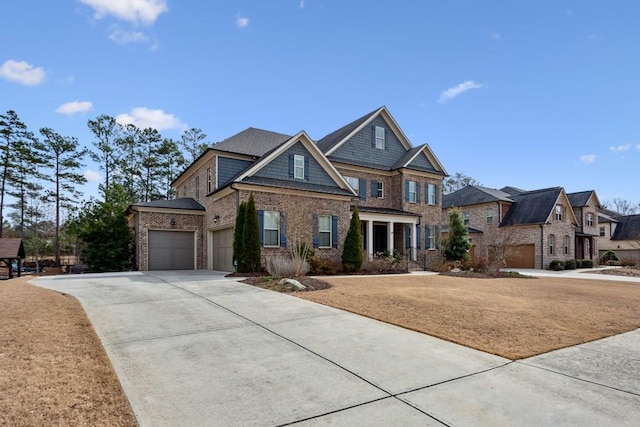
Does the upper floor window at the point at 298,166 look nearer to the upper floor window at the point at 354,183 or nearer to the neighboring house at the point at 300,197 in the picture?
the neighboring house at the point at 300,197

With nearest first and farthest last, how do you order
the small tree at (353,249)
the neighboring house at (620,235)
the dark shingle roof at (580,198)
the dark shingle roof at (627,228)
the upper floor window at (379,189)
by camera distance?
the small tree at (353,249), the upper floor window at (379,189), the dark shingle roof at (580,198), the neighboring house at (620,235), the dark shingle roof at (627,228)

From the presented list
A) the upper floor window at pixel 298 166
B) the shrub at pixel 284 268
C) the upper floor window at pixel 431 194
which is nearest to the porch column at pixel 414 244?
the upper floor window at pixel 431 194

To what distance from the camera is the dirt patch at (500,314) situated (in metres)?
5.96

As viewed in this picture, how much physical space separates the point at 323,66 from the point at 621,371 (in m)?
16.0

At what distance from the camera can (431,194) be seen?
26109mm

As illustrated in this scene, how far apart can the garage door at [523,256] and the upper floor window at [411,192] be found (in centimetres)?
1173

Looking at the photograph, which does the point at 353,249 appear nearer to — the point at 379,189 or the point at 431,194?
the point at 379,189

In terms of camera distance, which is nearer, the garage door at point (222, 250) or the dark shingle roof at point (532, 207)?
the garage door at point (222, 250)

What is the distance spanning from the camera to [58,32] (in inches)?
459

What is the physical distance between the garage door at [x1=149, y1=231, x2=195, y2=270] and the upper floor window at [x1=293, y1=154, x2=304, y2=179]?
7433mm

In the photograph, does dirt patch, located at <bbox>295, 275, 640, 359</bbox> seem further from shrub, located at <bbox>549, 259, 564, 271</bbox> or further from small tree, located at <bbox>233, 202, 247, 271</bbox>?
shrub, located at <bbox>549, 259, 564, 271</bbox>

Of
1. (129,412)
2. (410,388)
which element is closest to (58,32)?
(129,412)

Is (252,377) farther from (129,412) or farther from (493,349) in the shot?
(493,349)

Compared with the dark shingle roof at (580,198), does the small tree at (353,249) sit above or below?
below
